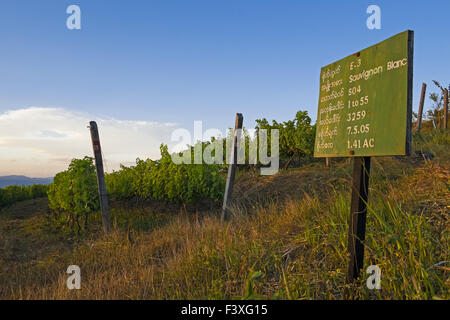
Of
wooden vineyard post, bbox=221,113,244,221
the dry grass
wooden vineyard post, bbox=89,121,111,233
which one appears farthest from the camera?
wooden vineyard post, bbox=221,113,244,221

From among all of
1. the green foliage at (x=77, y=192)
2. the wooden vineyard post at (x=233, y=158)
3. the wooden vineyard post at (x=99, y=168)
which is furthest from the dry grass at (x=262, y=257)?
the wooden vineyard post at (x=233, y=158)

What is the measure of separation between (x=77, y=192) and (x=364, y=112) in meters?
7.30

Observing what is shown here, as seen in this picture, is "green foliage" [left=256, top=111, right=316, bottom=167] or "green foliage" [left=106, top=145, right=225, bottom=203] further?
"green foliage" [left=256, top=111, right=316, bottom=167]

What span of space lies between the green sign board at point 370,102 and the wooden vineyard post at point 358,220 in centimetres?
17

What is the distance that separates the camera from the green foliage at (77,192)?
7949 mm

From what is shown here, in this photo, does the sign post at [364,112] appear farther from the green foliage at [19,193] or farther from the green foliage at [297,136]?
the green foliage at [19,193]

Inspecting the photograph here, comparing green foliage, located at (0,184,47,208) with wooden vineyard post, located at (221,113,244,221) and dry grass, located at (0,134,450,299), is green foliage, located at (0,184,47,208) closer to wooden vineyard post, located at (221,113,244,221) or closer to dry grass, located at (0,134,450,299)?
dry grass, located at (0,134,450,299)

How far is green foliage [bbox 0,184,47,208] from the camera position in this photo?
1141 cm

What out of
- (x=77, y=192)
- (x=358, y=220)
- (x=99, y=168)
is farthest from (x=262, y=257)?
(x=77, y=192)

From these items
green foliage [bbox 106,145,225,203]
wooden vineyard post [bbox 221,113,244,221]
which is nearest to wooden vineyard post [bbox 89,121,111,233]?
green foliage [bbox 106,145,225,203]

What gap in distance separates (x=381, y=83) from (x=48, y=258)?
663 cm

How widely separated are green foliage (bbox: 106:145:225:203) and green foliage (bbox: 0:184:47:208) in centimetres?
440

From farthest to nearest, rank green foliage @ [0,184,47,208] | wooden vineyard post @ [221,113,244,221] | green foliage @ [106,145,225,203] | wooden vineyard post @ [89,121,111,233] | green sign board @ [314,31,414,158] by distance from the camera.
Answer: green foliage @ [0,184,47,208]
green foliage @ [106,145,225,203]
wooden vineyard post @ [221,113,244,221]
wooden vineyard post @ [89,121,111,233]
green sign board @ [314,31,414,158]

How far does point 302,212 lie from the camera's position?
5.25m
